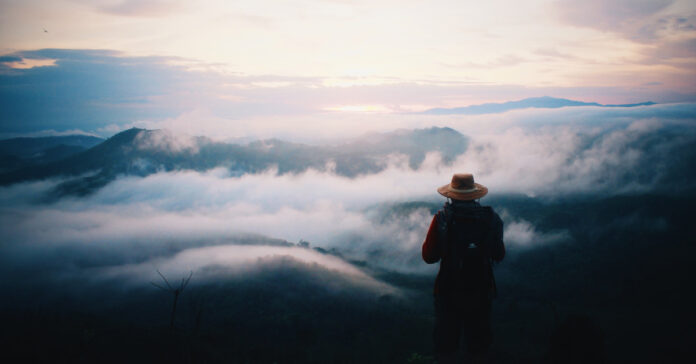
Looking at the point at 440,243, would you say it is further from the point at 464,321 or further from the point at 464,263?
the point at 464,321

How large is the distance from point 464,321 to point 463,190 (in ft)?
10.1

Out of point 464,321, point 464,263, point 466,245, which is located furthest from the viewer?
point 464,321

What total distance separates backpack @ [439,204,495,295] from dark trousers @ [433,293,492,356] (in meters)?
0.30

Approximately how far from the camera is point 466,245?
21.6 ft

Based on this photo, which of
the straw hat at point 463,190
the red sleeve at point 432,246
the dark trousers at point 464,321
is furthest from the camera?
the dark trousers at point 464,321

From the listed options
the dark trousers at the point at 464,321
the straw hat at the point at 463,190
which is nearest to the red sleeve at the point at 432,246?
the straw hat at the point at 463,190

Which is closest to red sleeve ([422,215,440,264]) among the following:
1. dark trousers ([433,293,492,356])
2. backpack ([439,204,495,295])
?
backpack ([439,204,495,295])

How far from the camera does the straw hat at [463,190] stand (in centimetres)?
646

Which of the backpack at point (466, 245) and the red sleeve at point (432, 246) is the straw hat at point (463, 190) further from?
the red sleeve at point (432, 246)

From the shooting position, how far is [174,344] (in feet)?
337

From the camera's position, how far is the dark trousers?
691cm

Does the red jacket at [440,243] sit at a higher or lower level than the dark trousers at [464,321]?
higher

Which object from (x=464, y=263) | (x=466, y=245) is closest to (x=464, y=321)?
(x=464, y=263)

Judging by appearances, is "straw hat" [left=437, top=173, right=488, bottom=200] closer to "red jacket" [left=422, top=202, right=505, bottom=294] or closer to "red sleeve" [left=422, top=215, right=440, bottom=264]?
"red jacket" [left=422, top=202, right=505, bottom=294]
